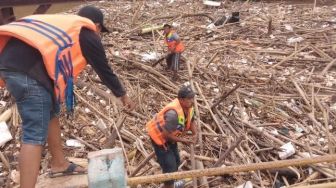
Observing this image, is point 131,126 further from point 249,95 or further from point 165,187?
point 249,95

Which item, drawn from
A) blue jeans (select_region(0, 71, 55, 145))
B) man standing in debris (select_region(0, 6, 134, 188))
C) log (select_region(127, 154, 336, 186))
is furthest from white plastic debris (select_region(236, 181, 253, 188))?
blue jeans (select_region(0, 71, 55, 145))

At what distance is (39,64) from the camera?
3.14 meters

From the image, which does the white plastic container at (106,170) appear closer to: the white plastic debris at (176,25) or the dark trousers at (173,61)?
the dark trousers at (173,61)

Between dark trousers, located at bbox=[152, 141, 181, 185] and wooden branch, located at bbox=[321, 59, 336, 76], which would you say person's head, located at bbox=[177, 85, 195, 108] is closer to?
dark trousers, located at bbox=[152, 141, 181, 185]

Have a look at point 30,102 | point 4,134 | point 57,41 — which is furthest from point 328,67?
point 30,102

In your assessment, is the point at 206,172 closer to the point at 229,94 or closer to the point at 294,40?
the point at 229,94

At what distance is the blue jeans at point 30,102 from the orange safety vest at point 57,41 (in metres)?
0.14

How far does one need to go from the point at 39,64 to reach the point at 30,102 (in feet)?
0.90

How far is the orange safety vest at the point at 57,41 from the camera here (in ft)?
10.1

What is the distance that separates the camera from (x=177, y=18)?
37.4 feet

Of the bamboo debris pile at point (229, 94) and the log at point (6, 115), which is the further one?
the log at point (6, 115)

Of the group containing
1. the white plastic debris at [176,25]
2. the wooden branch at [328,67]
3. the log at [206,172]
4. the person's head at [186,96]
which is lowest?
the wooden branch at [328,67]

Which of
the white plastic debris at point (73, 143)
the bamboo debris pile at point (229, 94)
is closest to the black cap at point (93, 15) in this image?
the bamboo debris pile at point (229, 94)

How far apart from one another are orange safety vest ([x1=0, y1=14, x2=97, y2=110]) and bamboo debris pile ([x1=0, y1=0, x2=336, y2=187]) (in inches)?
68.7
